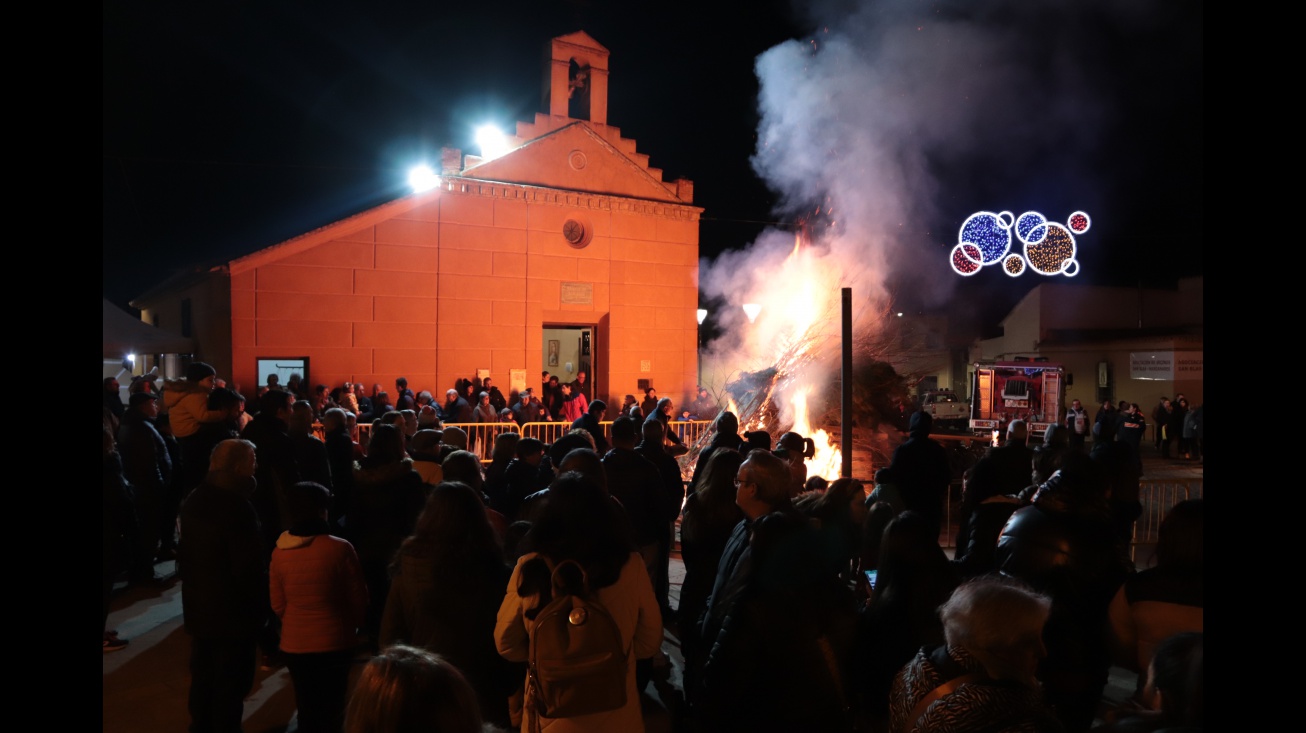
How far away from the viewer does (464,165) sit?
1862cm

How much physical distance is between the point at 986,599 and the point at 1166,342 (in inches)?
1196

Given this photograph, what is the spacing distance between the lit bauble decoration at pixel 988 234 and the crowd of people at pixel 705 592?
35.5ft

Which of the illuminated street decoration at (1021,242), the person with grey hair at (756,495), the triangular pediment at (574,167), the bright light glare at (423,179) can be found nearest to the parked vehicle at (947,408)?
the illuminated street decoration at (1021,242)

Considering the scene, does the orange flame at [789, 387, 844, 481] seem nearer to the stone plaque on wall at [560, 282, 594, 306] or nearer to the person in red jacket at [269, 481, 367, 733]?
the stone plaque on wall at [560, 282, 594, 306]

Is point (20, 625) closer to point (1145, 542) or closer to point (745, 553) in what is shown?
point (745, 553)

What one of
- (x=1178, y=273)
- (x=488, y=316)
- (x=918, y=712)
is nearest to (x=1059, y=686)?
(x=918, y=712)

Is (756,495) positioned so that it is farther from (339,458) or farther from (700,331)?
(700,331)

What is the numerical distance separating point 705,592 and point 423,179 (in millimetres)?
15827

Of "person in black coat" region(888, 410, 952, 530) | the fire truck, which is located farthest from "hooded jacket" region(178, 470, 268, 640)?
the fire truck

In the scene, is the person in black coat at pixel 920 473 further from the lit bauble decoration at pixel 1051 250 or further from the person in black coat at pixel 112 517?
the lit bauble decoration at pixel 1051 250

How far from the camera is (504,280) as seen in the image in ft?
62.8

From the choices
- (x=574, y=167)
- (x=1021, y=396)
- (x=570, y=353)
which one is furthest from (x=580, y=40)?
(x=1021, y=396)

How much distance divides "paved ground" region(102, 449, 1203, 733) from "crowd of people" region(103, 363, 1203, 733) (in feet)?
0.86

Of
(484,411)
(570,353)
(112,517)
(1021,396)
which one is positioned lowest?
(112,517)
